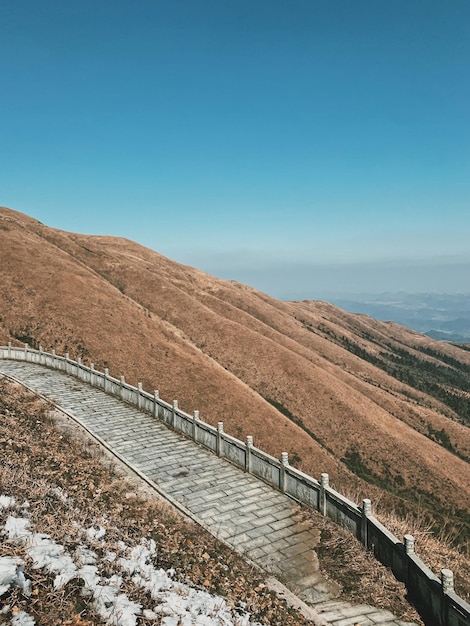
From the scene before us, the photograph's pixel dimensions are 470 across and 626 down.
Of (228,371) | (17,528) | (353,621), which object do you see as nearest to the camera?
(17,528)

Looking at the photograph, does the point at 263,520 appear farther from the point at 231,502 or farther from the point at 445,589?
the point at 445,589

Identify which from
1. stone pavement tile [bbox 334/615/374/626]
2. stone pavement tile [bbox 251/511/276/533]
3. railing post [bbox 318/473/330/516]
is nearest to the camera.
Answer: stone pavement tile [bbox 334/615/374/626]

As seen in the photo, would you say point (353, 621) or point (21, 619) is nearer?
point (21, 619)

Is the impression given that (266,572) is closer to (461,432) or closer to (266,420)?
(266,420)

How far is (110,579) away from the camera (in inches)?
310

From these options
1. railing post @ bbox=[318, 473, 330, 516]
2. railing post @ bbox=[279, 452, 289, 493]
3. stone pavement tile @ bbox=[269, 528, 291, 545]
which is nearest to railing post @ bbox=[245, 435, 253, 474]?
railing post @ bbox=[279, 452, 289, 493]

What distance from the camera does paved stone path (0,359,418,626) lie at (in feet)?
33.9

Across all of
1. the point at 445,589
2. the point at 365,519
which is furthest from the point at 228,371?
the point at 445,589

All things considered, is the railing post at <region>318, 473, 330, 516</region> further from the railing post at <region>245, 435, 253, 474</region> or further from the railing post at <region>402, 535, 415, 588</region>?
the railing post at <region>245, 435, 253, 474</region>

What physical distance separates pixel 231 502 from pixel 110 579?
7327mm

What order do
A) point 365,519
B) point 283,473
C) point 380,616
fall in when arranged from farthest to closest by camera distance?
point 283,473 < point 365,519 < point 380,616

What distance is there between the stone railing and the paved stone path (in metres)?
0.48

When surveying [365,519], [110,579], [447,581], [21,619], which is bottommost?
[365,519]

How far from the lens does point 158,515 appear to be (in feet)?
41.1
